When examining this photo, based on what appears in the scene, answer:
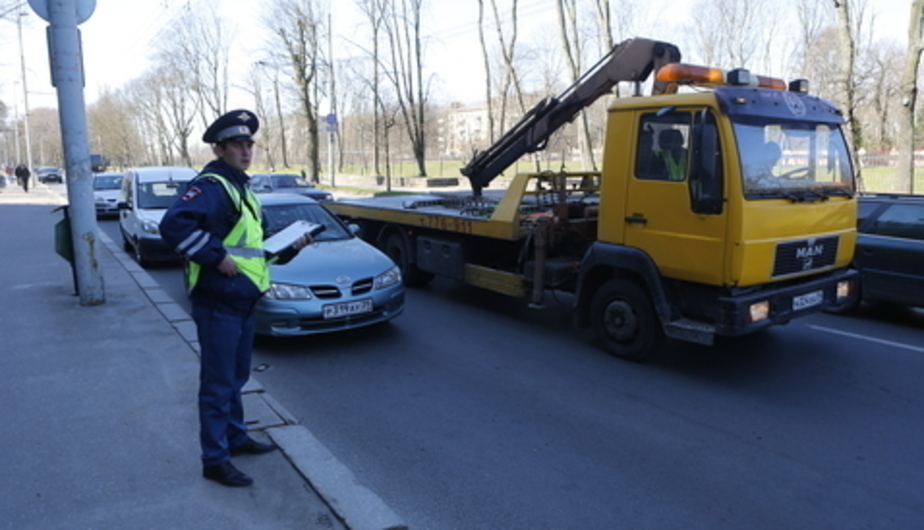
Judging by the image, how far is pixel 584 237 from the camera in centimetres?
752

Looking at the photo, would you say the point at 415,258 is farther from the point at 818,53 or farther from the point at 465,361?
the point at 818,53

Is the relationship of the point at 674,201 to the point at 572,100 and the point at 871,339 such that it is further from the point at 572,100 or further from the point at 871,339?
the point at 871,339

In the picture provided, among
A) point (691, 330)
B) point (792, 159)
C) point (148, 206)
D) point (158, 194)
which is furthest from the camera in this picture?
point (158, 194)

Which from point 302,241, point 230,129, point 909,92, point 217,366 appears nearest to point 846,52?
point 909,92

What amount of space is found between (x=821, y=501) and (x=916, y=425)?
65.6 inches

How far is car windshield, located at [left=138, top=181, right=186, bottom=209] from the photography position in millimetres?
12375

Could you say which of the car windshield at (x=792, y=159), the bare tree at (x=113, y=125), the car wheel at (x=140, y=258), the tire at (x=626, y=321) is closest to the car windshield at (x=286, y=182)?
the car wheel at (x=140, y=258)

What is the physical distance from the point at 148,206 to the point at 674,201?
1012cm

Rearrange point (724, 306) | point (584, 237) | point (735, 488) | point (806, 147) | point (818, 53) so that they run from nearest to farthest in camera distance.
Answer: point (735, 488) → point (724, 306) → point (806, 147) → point (584, 237) → point (818, 53)

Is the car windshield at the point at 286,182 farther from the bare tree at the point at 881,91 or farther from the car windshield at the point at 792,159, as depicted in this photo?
the bare tree at the point at 881,91

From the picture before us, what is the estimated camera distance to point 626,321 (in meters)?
6.23

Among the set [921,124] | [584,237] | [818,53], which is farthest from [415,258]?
[818,53]

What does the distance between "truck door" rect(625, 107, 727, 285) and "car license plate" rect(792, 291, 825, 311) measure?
2.78ft

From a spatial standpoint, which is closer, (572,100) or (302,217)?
(572,100)
